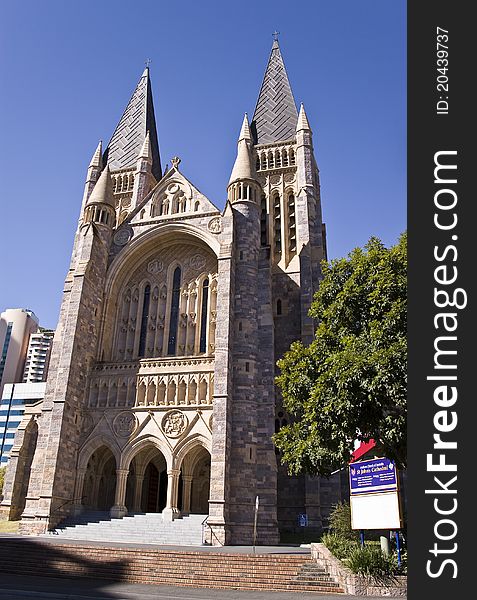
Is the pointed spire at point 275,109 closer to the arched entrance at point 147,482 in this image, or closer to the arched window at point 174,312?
the arched window at point 174,312

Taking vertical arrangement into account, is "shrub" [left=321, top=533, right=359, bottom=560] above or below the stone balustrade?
below

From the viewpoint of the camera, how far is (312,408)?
1572cm

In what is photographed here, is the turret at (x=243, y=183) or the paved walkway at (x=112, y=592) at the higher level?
the turret at (x=243, y=183)

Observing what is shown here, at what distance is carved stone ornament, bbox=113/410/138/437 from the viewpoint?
27.0 m

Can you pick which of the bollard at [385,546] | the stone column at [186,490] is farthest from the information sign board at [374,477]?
the stone column at [186,490]

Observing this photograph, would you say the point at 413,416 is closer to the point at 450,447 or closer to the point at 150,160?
the point at 450,447

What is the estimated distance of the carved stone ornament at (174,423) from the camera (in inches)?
1027

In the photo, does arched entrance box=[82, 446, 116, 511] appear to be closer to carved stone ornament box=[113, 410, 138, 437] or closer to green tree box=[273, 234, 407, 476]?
carved stone ornament box=[113, 410, 138, 437]

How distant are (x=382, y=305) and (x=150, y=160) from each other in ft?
106

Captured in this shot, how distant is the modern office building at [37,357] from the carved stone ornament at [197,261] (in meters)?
92.2

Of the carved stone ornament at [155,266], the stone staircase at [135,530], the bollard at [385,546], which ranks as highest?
the carved stone ornament at [155,266]

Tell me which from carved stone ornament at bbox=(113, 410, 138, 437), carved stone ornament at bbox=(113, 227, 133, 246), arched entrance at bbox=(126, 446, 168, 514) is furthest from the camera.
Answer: carved stone ornament at bbox=(113, 227, 133, 246)

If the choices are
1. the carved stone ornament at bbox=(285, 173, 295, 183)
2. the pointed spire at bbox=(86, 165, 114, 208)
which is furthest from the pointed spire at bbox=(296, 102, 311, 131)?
the pointed spire at bbox=(86, 165, 114, 208)

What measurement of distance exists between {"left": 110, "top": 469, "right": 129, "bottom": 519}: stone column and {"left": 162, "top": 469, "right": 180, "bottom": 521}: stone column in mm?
2345
